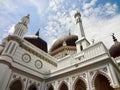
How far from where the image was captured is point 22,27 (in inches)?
554

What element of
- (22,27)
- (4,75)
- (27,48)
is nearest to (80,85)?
(4,75)

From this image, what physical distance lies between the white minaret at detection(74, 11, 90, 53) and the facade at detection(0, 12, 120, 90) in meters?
2.23

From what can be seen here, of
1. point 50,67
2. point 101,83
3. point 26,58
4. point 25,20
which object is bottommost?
point 101,83

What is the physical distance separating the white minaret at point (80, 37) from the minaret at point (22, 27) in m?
8.04

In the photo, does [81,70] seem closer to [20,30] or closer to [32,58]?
[32,58]

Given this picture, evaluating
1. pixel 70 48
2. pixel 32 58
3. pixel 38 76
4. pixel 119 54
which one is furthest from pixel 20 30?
pixel 119 54

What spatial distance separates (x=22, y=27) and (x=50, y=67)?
661 cm

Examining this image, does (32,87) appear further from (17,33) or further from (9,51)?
(17,33)

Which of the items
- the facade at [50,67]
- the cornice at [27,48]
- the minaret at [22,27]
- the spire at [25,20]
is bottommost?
the facade at [50,67]

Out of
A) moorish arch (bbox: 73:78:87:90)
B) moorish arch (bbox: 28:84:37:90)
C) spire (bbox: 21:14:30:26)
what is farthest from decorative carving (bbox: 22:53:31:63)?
moorish arch (bbox: 73:78:87:90)

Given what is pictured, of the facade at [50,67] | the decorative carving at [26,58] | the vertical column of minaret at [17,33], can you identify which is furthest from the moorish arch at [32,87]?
the vertical column of minaret at [17,33]

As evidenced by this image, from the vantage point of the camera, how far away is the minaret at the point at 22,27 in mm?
13387

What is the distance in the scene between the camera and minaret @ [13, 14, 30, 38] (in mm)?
13387

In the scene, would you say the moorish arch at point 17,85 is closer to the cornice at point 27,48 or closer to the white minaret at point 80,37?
the cornice at point 27,48
